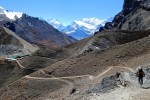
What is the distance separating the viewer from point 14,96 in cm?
5909

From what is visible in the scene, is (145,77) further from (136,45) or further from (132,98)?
(136,45)

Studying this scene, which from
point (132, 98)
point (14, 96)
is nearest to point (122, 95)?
point (132, 98)

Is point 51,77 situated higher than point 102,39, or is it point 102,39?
point 102,39

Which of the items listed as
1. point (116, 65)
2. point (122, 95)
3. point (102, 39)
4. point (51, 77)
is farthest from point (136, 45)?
point (102, 39)

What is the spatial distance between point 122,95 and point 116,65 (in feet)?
80.7


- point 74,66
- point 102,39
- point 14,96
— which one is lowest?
point 14,96

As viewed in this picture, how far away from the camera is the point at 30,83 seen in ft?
203

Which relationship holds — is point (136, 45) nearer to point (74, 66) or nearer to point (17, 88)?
point (74, 66)

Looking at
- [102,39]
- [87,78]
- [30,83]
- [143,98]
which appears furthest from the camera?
[102,39]

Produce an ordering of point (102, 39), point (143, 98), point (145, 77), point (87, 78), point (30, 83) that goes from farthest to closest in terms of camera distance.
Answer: point (102, 39) → point (30, 83) → point (87, 78) → point (145, 77) → point (143, 98)

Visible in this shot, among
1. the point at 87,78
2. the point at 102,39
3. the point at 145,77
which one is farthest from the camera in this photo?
the point at 102,39

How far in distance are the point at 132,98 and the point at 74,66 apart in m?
31.0

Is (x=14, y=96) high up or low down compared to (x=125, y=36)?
down

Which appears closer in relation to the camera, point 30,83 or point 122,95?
point 122,95
